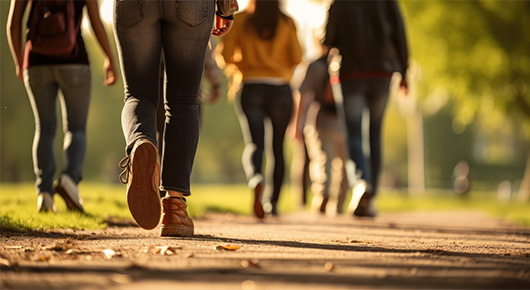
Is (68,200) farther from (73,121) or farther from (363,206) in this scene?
(363,206)

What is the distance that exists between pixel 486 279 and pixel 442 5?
1883 cm

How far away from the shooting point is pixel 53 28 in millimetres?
6289

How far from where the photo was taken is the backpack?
6.26 metres

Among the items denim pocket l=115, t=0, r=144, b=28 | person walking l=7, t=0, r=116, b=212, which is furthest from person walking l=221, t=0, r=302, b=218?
denim pocket l=115, t=0, r=144, b=28

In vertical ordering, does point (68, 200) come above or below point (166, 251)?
below

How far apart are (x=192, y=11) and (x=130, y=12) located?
346 mm

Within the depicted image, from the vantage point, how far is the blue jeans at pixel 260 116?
26.9 feet

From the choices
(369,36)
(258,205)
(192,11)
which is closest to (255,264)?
(192,11)

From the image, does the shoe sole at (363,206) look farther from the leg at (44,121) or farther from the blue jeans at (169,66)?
the blue jeans at (169,66)

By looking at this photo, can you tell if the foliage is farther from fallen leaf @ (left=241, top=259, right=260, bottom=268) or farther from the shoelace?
fallen leaf @ (left=241, top=259, right=260, bottom=268)

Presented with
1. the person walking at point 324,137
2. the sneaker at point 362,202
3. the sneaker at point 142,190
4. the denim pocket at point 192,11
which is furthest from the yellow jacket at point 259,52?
the sneaker at point 142,190

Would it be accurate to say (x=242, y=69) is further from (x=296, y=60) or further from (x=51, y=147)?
(x=51, y=147)

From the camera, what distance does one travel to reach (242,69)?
838cm

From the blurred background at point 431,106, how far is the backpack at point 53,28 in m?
0.93
